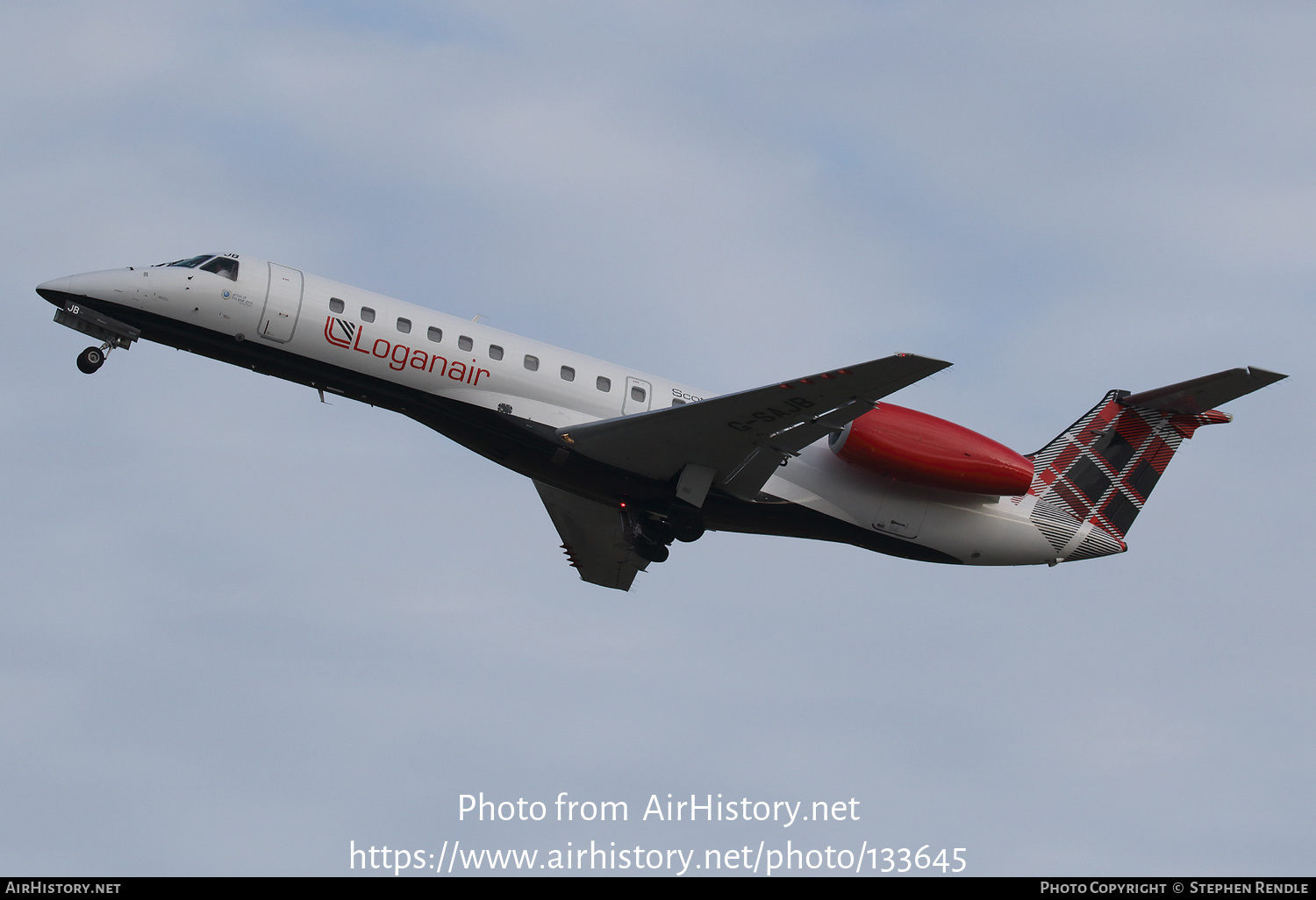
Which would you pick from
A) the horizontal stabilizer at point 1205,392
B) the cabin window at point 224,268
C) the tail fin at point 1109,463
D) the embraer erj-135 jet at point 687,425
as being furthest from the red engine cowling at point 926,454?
the cabin window at point 224,268

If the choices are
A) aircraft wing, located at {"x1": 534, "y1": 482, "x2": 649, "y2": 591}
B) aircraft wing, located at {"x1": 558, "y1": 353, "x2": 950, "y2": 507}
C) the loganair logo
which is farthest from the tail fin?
the loganair logo

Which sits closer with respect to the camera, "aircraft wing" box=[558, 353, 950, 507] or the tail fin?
"aircraft wing" box=[558, 353, 950, 507]

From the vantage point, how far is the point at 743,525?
1041 inches

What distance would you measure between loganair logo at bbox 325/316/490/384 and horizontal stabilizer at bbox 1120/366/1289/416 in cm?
1365

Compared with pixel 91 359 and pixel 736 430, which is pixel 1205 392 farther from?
pixel 91 359

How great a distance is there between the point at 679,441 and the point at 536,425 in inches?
102

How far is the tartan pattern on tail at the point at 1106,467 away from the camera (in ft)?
89.8

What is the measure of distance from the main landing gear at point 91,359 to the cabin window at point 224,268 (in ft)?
7.16

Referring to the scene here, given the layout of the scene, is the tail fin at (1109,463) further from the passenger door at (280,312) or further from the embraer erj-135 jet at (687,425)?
the passenger door at (280,312)

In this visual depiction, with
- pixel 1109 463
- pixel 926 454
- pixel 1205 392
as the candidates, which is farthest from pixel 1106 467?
pixel 926 454

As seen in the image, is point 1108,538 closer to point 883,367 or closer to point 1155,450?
point 1155,450

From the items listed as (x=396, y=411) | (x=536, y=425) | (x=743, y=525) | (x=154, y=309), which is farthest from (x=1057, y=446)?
(x=154, y=309)

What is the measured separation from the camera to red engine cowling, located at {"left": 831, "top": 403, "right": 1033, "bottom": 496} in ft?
82.8

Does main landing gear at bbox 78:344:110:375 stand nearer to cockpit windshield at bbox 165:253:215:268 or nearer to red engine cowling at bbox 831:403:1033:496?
cockpit windshield at bbox 165:253:215:268
